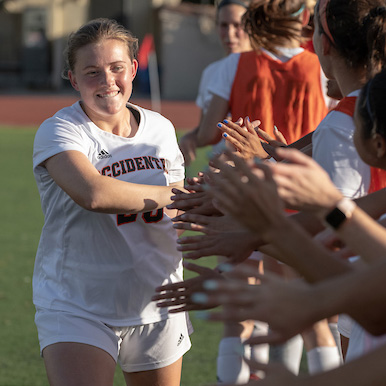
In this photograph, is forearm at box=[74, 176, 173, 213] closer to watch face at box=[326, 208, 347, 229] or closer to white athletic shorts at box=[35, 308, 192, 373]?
white athletic shorts at box=[35, 308, 192, 373]

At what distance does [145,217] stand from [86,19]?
120ft

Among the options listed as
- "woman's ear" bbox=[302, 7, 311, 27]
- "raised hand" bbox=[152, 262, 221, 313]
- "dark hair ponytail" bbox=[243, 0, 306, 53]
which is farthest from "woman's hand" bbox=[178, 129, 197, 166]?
"raised hand" bbox=[152, 262, 221, 313]

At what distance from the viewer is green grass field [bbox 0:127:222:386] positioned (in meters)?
4.86

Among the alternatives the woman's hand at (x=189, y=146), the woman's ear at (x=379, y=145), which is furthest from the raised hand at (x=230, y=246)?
the woman's hand at (x=189, y=146)

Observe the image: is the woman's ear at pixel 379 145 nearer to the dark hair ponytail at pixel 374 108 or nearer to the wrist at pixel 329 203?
the dark hair ponytail at pixel 374 108

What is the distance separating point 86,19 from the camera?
38.4 m

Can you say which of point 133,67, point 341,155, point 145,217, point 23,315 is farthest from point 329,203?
point 23,315

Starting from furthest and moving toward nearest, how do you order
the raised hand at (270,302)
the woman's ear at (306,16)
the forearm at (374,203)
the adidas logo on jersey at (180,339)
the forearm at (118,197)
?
the woman's ear at (306,16)
the adidas logo on jersey at (180,339)
the forearm at (118,197)
the forearm at (374,203)
the raised hand at (270,302)

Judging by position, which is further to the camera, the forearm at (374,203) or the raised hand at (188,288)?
the raised hand at (188,288)

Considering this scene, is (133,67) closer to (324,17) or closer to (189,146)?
(324,17)

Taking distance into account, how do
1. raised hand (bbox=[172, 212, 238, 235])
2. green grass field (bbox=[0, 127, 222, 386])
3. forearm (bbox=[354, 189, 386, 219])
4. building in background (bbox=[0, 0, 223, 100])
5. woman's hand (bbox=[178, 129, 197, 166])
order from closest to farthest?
forearm (bbox=[354, 189, 386, 219]) < raised hand (bbox=[172, 212, 238, 235]) < green grass field (bbox=[0, 127, 222, 386]) < woman's hand (bbox=[178, 129, 197, 166]) < building in background (bbox=[0, 0, 223, 100])

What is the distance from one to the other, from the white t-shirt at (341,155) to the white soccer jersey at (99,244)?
0.99 metres

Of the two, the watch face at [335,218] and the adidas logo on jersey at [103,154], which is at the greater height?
the watch face at [335,218]

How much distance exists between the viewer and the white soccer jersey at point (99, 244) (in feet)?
10.5
